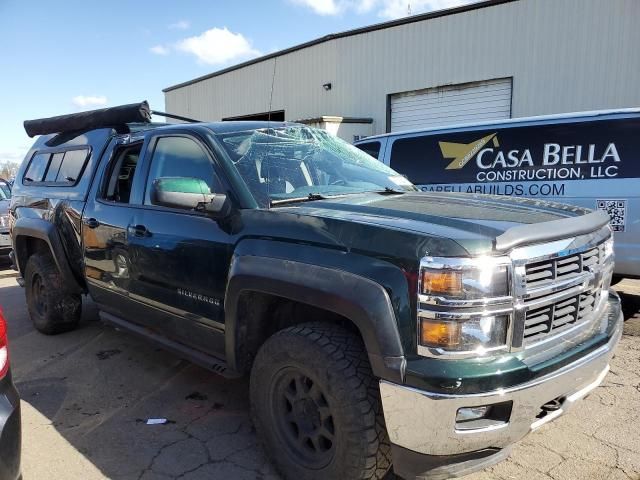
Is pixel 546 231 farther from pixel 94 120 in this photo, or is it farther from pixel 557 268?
pixel 94 120

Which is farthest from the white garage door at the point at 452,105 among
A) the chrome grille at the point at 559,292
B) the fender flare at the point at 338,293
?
the fender flare at the point at 338,293

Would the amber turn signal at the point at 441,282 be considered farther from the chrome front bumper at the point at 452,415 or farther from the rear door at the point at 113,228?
the rear door at the point at 113,228

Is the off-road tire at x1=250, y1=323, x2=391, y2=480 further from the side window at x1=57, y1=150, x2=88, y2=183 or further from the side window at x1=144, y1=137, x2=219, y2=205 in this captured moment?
the side window at x1=57, y1=150, x2=88, y2=183

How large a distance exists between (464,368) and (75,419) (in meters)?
2.79

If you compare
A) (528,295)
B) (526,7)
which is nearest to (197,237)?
(528,295)

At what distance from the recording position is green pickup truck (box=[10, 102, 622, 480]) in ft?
6.77

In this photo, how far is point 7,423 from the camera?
2084mm

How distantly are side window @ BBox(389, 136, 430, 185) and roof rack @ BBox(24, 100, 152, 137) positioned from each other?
3.55 metres

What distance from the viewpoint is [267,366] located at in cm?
269

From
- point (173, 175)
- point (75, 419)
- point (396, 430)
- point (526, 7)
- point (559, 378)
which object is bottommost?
point (75, 419)

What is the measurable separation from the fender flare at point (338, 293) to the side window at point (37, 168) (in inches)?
145

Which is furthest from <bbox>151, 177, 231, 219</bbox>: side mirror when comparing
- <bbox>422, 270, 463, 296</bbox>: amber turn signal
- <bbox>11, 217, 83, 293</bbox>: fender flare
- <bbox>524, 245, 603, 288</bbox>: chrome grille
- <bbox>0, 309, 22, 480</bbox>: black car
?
<bbox>11, 217, 83, 293</bbox>: fender flare

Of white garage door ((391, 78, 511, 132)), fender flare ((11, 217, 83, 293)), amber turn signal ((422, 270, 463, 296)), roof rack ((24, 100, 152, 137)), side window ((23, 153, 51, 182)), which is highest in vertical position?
white garage door ((391, 78, 511, 132))

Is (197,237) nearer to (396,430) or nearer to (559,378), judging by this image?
(396,430)
